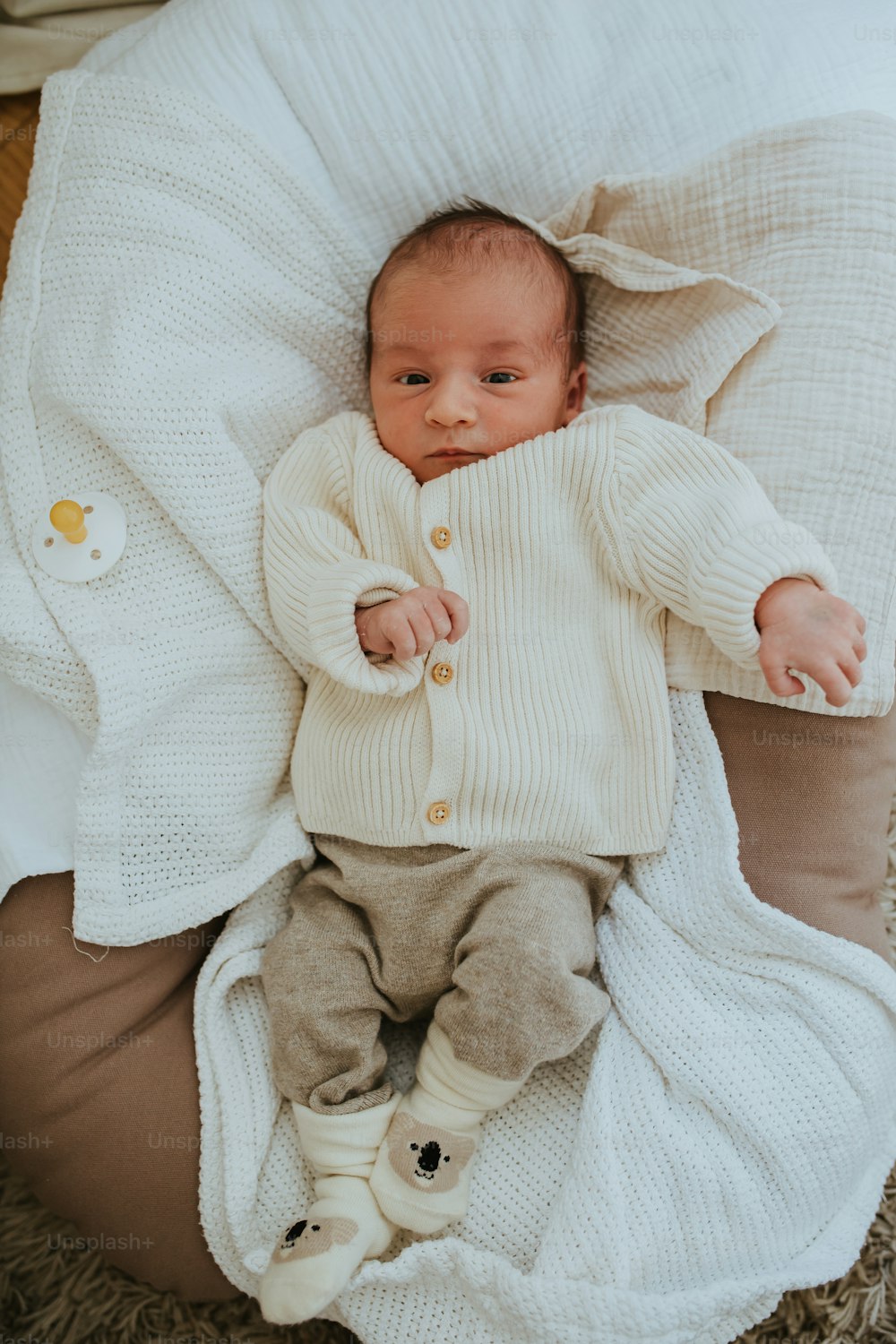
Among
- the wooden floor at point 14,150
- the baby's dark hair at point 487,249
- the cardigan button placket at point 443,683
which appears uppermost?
the wooden floor at point 14,150

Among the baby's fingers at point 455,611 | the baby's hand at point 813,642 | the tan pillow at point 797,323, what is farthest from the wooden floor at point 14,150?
the baby's hand at point 813,642

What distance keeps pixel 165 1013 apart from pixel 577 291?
1.15 meters

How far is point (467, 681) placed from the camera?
1.32m

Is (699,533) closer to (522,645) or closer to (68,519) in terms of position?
(522,645)

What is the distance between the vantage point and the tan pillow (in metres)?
1.27

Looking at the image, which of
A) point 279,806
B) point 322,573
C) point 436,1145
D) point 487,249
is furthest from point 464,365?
point 436,1145

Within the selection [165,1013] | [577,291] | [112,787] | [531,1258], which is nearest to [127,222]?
[577,291]

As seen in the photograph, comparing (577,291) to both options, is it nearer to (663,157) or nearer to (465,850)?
(663,157)

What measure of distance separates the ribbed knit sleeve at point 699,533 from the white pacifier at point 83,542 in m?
0.63

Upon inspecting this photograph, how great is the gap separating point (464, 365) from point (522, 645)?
377 millimetres

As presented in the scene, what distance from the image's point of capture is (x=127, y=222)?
1.31 m

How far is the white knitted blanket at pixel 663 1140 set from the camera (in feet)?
3.77

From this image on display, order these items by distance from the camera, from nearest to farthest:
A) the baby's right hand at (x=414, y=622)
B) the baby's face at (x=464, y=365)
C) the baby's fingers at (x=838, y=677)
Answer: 1. the baby's fingers at (x=838, y=677)
2. the baby's right hand at (x=414, y=622)
3. the baby's face at (x=464, y=365)

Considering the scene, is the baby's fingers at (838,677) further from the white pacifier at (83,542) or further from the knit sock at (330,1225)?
the white pacifier at (83,542)
